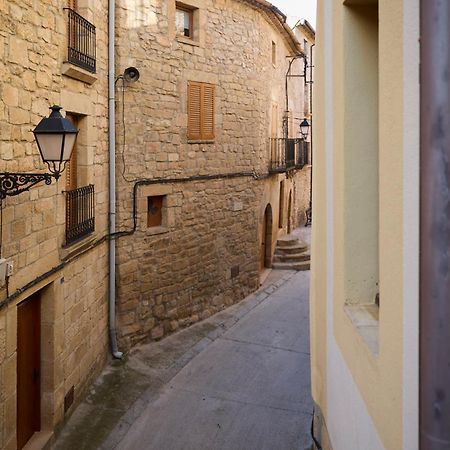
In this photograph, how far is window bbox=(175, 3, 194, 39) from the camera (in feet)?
36.8

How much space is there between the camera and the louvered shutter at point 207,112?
11828mm

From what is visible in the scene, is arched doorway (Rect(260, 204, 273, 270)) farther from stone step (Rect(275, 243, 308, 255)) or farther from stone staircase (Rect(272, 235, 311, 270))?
stone step (Rect(275, 243, 308, 255))

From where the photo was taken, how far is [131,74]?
9.87 m

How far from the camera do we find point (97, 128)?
8.98 meters

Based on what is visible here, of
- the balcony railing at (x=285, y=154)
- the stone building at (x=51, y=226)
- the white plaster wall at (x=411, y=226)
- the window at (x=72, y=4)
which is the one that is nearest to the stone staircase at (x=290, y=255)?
the balcony railing at (x=285, y=154)

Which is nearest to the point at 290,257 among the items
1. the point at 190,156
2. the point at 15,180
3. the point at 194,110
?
the point at 190,156

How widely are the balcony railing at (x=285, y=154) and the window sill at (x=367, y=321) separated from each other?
1223cm

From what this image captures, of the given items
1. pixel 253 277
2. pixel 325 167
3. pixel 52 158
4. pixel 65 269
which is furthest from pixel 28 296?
pixel 253 277

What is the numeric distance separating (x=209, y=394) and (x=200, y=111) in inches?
215

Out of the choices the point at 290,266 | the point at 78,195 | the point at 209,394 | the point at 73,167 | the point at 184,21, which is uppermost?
the point at 184,21

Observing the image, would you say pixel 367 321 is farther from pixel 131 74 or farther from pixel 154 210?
pixel 154 210

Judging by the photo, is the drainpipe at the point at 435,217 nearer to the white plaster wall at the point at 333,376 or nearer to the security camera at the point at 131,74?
the white plaster wall at the point at 333,376

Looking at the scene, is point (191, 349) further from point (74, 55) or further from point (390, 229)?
point (390, 229)

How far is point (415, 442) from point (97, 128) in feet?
25.2
